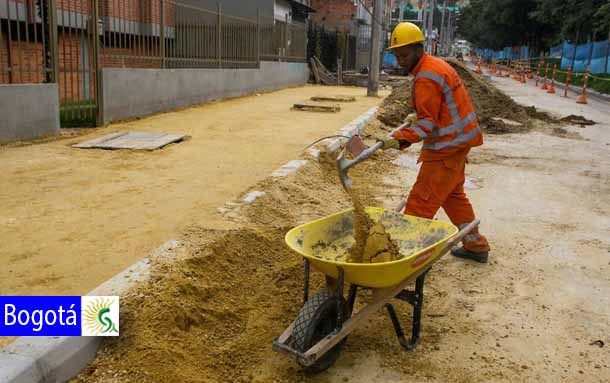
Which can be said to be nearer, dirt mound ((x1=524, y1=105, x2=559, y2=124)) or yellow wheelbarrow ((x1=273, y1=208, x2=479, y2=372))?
yellow wheelbarrow ((x1=273, y1=208, x2=479, y2=372))

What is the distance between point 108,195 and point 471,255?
136 inches

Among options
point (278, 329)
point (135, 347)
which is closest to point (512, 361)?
point (278, 329)

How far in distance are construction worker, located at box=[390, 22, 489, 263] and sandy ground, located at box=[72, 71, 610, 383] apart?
0.74 m

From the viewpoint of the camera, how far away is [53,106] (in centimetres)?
938

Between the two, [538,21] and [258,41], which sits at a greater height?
[538,21]

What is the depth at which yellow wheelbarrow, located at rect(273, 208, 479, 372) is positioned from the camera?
3182 millimetres

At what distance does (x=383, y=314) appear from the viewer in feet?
13.8

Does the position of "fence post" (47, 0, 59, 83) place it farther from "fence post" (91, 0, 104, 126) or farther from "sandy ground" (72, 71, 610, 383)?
"sandy ground" (72, 71, 610, 383)

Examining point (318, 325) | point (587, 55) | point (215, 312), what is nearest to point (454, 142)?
point (318, 325)

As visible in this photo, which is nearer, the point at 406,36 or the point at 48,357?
the point at 48,357

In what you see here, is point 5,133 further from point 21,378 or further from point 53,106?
point 21,378

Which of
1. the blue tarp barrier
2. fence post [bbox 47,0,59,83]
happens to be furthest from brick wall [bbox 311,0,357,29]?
fence post [bbox 47,0,59,83]

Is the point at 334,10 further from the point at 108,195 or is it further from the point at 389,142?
the point at 389,142

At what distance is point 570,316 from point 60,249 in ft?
11.9
